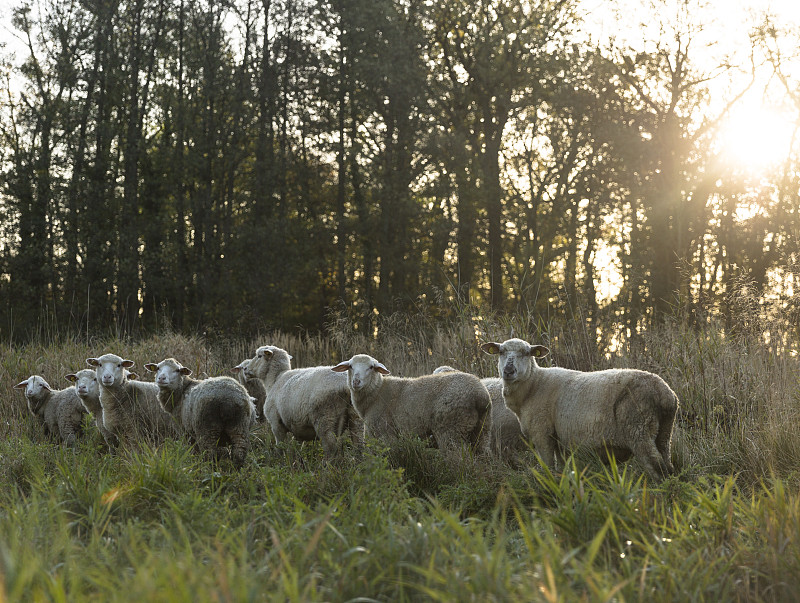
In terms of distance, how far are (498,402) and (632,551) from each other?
4031mm

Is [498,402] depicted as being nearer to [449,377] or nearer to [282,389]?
[449,377]

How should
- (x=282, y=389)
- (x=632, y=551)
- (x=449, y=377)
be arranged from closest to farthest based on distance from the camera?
(x=632, y=551) < (x=449, y=377) < (x=282, y=389)

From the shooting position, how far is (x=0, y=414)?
38.0 ft

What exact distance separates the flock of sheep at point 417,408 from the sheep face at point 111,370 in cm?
2

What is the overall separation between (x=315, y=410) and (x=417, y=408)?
141 cm

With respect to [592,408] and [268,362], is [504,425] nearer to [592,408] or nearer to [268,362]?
[592,408]

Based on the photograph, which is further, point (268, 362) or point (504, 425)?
point (268, 362)

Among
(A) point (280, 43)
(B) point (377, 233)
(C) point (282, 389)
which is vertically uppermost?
(A) point (280, 43)

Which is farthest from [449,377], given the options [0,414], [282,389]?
[0,414]

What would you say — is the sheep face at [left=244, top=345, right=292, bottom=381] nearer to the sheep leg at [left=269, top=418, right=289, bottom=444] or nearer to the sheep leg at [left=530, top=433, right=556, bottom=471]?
the sheep leg at [left=269, top=418, right=289, bottom=444]

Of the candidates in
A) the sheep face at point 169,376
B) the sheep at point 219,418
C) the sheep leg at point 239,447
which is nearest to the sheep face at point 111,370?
the sheep face at point 169,376

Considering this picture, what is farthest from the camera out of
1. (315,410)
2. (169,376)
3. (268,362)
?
(268,362)

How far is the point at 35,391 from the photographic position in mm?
10945

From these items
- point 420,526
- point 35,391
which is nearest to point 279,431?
point 35,391
